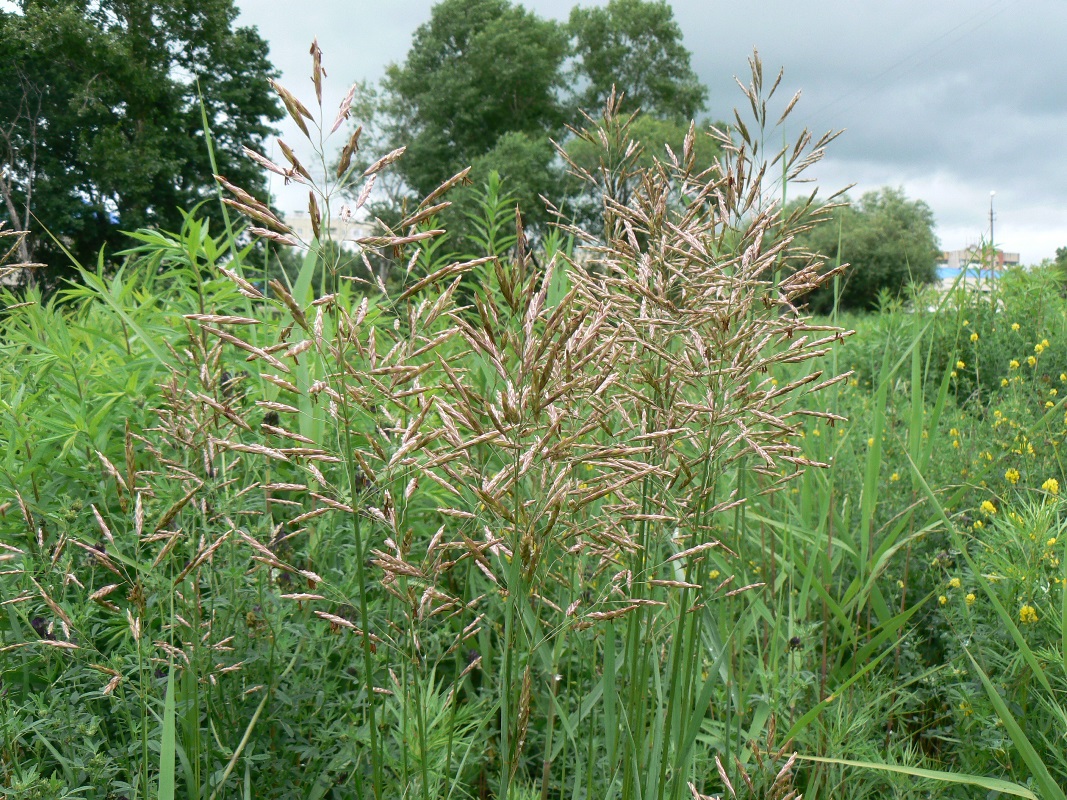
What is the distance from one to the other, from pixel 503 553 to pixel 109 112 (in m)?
33.8

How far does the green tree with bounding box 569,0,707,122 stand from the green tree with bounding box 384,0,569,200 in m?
1.37

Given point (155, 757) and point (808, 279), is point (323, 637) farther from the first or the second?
point (808, 279)

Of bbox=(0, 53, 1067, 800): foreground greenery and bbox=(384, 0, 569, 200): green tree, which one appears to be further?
bbox=(384, 0, 569, 200): green tree

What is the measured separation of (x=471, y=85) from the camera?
3991cm

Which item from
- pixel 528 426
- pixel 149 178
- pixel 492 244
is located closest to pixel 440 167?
pixel 149 178

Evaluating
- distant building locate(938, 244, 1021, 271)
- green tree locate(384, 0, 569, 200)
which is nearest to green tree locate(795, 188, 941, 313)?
green tree locate(384, 0, 569, 200)

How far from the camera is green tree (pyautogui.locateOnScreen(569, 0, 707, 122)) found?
4069cm

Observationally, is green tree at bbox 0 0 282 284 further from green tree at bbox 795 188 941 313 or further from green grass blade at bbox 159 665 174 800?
green grass blade at bbox 159 665 174 800

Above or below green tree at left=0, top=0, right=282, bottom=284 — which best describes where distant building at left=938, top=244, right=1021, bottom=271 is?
below

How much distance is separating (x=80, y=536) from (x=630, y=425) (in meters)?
1.38

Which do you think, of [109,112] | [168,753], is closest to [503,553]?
[168,753]

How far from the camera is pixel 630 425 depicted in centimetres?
127

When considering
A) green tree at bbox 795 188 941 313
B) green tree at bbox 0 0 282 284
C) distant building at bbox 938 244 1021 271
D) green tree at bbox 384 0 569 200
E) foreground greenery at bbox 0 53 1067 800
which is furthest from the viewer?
green tree at bbox 384 0 569 200

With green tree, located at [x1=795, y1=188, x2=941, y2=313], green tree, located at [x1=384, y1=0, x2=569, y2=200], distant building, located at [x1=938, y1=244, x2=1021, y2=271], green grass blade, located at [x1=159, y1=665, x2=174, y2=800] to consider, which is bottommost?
green grass blade, located at [x1=159, y1=665, x2=174, y2=800]
